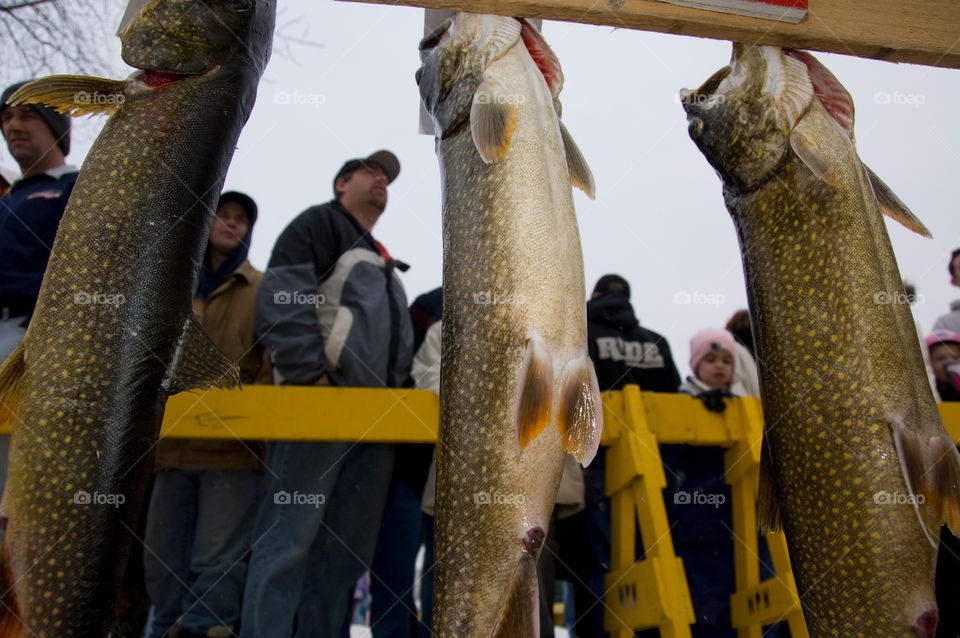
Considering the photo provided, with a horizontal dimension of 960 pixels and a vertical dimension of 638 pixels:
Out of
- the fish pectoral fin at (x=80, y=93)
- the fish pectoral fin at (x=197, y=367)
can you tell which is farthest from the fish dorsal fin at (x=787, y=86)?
the fish pectoral fin at (x=80, y=93)

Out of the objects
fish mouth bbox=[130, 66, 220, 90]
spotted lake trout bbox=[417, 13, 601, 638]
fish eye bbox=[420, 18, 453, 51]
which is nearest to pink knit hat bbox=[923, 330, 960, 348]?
spotted lake trout bbox=[417, 13, 601, 638]

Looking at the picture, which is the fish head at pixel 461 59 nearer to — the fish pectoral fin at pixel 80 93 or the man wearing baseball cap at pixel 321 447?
the fish pectoral fin at pixel 80 93

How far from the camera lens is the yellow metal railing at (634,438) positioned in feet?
9.78

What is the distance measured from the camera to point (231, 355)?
4.17 meters

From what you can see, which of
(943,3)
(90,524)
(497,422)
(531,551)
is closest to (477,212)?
(497,422)

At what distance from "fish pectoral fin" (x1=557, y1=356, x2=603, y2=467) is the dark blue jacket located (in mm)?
2398

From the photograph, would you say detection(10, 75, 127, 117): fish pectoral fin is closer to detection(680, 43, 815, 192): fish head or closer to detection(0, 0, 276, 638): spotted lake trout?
detection(0, 0, 276, 638): spotted lake trout

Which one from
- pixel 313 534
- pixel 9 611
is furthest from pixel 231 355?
pixel 9 611

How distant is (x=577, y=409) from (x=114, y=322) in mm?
1386

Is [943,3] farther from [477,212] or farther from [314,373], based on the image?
[314,373]

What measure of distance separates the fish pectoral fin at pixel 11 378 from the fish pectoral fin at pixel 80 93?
2.57ft

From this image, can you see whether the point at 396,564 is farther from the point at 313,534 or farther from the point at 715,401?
the point at 715,401

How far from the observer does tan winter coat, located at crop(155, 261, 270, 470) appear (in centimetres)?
382

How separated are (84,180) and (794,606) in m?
3.16
